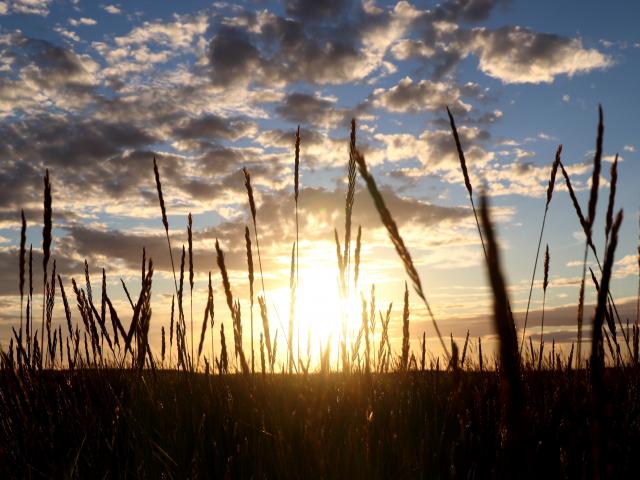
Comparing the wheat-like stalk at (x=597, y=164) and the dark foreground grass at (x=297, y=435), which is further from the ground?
the wheat-like stalk at (x=597, y=164)

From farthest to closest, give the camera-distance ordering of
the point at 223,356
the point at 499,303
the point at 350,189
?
the point at 223,356 → the point at 350,189 → the point at 499,303

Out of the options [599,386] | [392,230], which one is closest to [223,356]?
[392,230]

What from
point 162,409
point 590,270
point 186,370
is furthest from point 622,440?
point 186,370

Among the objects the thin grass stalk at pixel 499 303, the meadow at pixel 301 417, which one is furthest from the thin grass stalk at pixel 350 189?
the thin grass stalk at pixel 499 303

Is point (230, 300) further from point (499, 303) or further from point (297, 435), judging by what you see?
point (499, 303)

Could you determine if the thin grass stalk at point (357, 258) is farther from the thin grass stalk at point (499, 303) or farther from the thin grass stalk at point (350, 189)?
the thin grass stalk at point (499, 303)

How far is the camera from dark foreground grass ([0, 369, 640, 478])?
2.12 meters

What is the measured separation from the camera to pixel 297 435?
8.36ft

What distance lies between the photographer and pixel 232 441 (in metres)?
2.54

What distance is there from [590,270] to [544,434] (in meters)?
0.85

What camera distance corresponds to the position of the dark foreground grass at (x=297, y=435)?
2.12 metres

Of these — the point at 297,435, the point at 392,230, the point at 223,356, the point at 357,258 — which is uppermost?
the point at 357,258

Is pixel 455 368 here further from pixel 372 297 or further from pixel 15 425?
pixel 15 425

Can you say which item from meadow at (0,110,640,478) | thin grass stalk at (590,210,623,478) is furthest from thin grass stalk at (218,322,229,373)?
thin grass stalk at (590,210,623,478)
